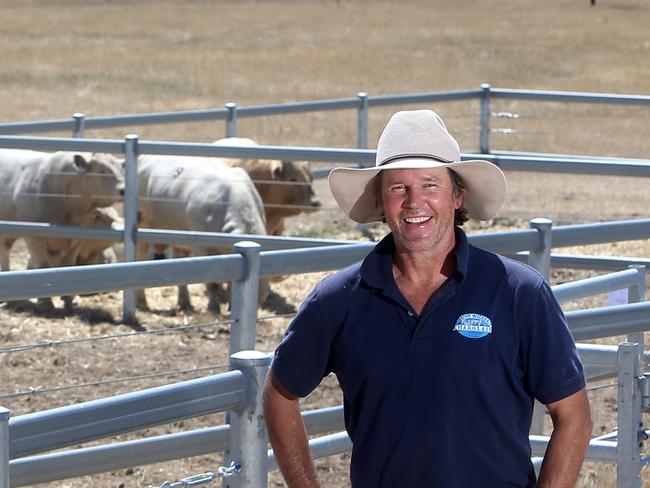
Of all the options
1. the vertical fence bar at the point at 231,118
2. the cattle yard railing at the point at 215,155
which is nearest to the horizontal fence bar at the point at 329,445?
the cattle yard railing at the point at 215,155

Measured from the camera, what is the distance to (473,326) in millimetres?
3246

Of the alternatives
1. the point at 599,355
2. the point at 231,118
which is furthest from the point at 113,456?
the point at 231,118

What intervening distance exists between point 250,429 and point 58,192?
347 inches

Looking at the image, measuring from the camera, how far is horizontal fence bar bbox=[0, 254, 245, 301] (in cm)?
412

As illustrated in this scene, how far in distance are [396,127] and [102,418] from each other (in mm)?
1000

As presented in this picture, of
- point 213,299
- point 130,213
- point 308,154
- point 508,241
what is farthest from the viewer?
point 213,299

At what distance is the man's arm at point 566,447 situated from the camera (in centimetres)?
332

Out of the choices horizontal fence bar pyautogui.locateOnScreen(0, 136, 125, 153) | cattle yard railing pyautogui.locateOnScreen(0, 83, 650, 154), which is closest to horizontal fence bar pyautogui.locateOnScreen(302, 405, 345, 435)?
horizontal fence bar pyautogui.locateOnScreen(0, 136, 125, 153)

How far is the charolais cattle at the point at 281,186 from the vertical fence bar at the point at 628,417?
30.5 ft

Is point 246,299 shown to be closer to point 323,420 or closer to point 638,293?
point 323,420

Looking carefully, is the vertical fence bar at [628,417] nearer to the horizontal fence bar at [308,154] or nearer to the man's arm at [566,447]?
the man's arm at [566,447]

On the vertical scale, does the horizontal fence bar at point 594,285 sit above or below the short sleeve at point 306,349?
below

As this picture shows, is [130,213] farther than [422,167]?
Yes

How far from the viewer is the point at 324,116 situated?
88.7ft
